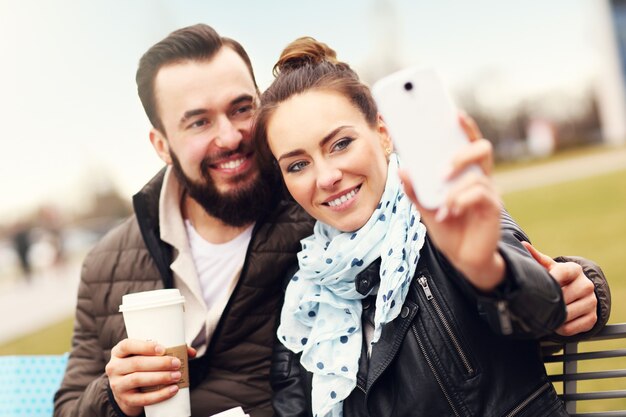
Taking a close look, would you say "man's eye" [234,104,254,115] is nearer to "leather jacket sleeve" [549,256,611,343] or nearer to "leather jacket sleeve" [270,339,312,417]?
"leather jacket sleeve" [270,339,312,417]

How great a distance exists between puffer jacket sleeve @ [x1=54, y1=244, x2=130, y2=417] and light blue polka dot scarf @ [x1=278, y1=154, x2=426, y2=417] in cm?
83

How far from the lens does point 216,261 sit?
3.39m

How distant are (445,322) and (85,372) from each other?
1.76 m

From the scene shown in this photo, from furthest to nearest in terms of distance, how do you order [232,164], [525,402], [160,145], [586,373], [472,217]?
[160,145] < [232,164] < [586,373] < [525,402] < [472,217]

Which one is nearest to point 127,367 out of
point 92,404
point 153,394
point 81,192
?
point 153,394

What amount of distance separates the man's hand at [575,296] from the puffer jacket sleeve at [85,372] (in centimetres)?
167

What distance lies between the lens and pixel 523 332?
1987mm

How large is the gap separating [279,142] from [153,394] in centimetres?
94

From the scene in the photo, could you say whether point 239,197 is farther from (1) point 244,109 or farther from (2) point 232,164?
(1) point 244,109

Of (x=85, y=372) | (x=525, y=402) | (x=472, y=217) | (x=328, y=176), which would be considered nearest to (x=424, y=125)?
(x=472, y=217)

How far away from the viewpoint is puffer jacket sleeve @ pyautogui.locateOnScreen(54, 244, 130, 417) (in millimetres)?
2947

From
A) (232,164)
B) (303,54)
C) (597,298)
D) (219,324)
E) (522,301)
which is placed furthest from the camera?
(232,164)

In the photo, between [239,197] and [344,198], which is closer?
[344,198]

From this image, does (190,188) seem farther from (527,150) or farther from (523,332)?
(527,150)
